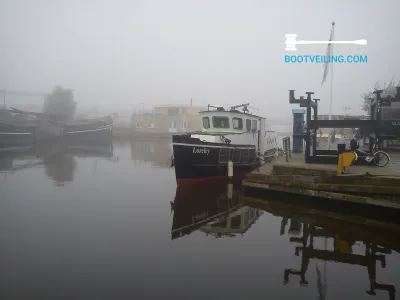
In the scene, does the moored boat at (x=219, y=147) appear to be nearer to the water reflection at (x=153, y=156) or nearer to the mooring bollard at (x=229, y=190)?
the mooring bollard at (x=229, y=190)

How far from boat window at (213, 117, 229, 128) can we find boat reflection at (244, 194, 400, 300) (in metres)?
8.01

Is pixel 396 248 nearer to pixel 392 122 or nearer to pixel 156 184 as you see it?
pixel 392 122

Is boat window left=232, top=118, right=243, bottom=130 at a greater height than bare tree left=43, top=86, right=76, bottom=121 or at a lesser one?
lesser

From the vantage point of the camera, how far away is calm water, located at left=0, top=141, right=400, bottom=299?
6148 millimetres

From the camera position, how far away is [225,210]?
467 inches

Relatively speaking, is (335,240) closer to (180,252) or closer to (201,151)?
(180,252)

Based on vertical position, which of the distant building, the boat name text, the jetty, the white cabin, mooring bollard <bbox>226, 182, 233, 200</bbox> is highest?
the distant building

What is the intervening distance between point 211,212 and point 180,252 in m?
3.91

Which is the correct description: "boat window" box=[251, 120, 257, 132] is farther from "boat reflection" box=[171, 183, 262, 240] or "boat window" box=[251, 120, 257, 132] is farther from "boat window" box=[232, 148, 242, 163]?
"boat reflection" box=[171, 183, 262, 240]

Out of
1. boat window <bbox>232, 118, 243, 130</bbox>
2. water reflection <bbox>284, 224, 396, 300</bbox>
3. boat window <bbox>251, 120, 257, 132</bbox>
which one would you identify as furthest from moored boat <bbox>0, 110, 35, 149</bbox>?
water reflection <bbox>284, 224, 396, 300</bbox>

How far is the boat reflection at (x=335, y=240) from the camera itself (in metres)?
6.77

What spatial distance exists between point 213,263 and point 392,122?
9678mm

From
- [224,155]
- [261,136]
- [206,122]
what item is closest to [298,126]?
[261,136]

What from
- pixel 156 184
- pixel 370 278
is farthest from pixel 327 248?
Result: pixel 156 184
